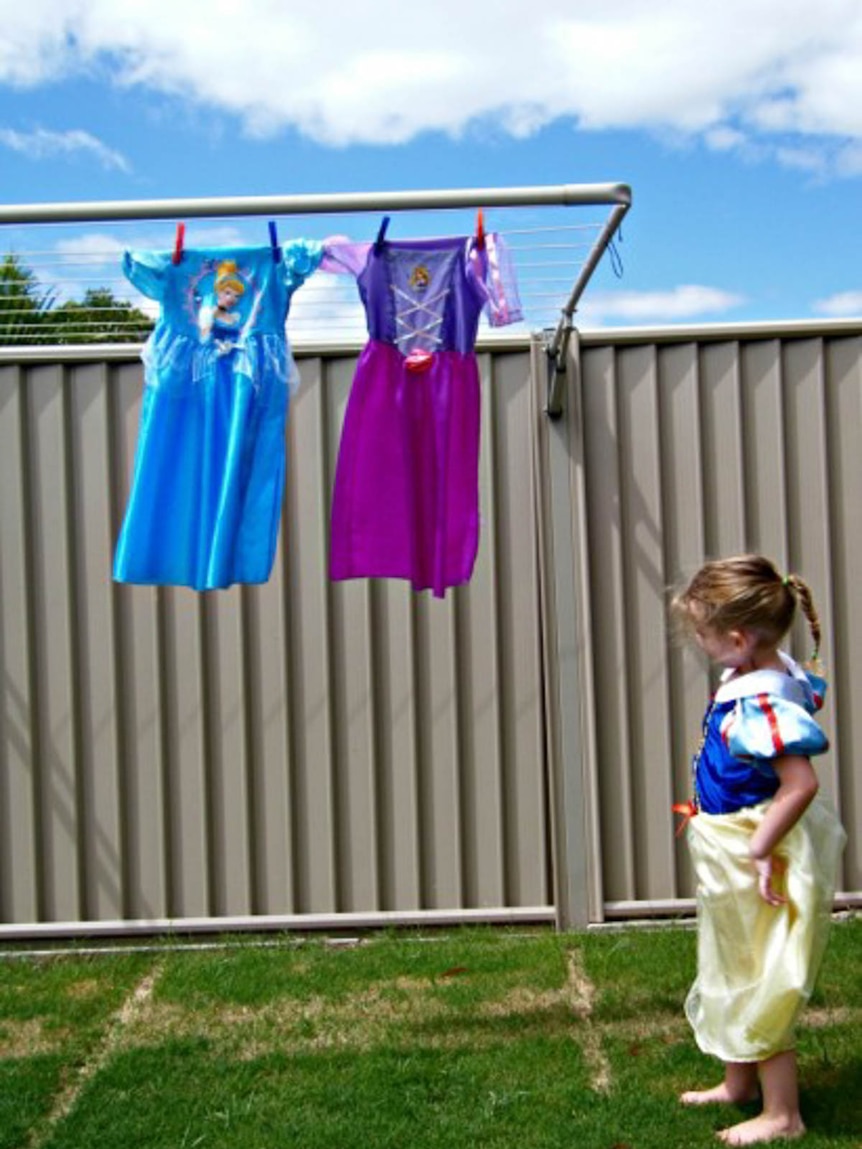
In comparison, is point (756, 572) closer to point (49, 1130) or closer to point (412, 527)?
point (412, 527)

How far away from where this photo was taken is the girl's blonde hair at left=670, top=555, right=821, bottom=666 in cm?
353

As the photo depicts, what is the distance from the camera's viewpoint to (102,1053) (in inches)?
171

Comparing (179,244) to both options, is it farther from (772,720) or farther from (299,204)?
(772,720)

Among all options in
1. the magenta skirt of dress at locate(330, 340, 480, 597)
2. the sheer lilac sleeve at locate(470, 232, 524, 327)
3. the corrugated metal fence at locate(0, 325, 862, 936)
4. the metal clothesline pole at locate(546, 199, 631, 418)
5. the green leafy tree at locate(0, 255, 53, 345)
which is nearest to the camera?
the metal clothesline pole at locate(546, 199, 631, 418)

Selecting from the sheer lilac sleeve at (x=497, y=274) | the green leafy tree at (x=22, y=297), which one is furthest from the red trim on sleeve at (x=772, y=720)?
the green leafy tree at (x=22, y=297)

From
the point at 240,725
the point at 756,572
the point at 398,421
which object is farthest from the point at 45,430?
the point at 756,572

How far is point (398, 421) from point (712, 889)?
5.77ft

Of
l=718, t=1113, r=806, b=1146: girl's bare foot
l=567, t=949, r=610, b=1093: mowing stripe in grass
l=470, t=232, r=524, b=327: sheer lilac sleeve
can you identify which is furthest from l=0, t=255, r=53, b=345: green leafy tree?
l=718, t=1113, r=806, b=1146: girl's bare foot

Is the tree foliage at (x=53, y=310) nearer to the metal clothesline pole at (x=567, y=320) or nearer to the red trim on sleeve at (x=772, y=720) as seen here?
the metal clothesline pole at (x=567, y=320)

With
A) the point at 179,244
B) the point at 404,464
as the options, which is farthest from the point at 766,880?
the point at 179,244

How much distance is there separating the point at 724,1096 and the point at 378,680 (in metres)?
2.46

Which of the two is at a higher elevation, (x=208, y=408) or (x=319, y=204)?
(x=319, y=204)

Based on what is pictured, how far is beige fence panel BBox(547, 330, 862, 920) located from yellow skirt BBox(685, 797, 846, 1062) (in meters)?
2.11

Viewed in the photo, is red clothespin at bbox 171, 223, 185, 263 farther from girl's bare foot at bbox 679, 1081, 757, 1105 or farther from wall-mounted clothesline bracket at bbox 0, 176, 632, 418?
girl's bare foot at bbox 679, 1081, 757, 1105
